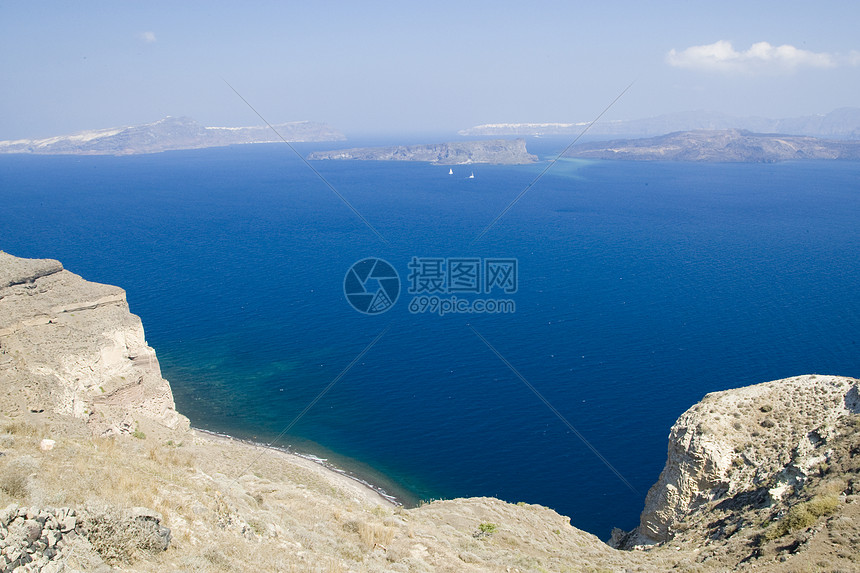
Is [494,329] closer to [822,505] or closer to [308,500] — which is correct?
[308,500]

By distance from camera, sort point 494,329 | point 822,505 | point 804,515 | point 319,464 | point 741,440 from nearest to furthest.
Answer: point 804,515 → point 822,505 → point 741,440 → point 319,464 → point 494,329

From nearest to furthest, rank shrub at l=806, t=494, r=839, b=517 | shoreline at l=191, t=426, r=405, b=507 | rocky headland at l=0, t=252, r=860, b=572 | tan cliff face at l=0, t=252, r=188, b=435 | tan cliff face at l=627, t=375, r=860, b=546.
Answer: rocky headland at l=0, t=252, r=860, b=572
shrub at l=806, t=494, r=839, b=517
tan cliff face at l=627, t=375, r=860, b=546
tan cliff face at l=0, t=252, r=188, b=435
shoreline at l=191, t=426, r=405, b=507

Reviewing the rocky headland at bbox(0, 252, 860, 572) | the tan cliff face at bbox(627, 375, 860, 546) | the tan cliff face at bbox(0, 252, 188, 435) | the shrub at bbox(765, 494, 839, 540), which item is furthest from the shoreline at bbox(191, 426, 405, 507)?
the shrub at bbox(765, 494, 839, 540)

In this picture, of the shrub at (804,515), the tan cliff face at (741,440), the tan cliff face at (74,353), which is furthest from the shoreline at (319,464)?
the shrub at (804,515)

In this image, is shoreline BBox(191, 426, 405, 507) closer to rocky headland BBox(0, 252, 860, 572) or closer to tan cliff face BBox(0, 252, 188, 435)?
rocky headland BBox(0, 252, 860, 572)

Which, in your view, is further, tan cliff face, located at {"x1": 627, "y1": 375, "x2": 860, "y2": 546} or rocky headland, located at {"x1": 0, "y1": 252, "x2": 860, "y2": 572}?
tan cliff face, located at {"x1": 627, "y1": 375, "x2": 860, "y2": 546}

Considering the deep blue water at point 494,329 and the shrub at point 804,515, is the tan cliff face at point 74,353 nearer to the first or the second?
the deep blue water at point 494,329

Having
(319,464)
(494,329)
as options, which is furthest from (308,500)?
(494,329)

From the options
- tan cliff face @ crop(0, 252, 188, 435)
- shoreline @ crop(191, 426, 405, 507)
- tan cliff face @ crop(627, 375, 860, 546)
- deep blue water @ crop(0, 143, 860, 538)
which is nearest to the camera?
tan cliff face @ crop(627, 375, 860, 546)
